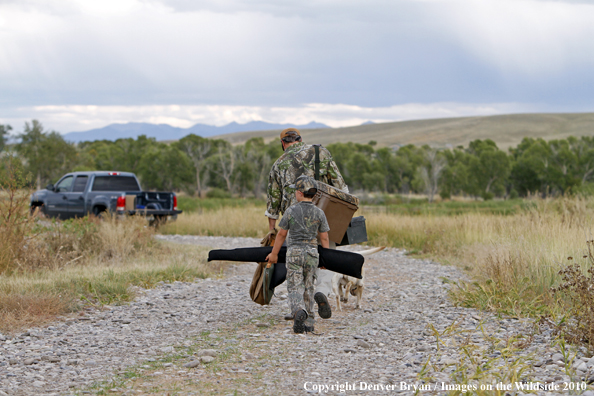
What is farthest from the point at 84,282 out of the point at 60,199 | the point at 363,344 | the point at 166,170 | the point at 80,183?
the point at 166,170

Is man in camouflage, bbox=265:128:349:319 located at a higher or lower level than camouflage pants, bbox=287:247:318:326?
higher

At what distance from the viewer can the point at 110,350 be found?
5.04 m

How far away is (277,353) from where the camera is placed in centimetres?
486

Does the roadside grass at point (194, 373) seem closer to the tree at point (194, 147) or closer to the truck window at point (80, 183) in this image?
the truck window at point (80, 183)

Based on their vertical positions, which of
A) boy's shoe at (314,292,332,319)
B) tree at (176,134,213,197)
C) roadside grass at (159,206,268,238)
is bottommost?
roadside grass at (159,206,268,238)

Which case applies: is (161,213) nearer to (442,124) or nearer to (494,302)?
(494,302)

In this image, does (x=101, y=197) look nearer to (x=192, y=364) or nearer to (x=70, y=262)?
(x=70, y=262)

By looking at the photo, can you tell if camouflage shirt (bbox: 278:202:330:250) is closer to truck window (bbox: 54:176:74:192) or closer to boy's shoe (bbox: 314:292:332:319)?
boy's shoe (bbox: 314:292:332:319)

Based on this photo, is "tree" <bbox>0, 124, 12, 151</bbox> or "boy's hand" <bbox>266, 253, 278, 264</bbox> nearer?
"boy's hand" <bbox>266, 253, 278, 264</bbox>

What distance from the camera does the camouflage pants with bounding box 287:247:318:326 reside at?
5.50 metres

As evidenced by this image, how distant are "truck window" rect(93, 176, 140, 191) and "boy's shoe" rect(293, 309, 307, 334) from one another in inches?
461

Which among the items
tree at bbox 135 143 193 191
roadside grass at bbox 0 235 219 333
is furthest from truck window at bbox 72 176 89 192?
tree at bbox 135 143 193 191

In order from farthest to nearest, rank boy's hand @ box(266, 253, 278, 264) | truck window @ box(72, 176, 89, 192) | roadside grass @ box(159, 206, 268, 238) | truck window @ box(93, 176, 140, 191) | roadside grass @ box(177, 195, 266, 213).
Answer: roadside grass @ box(177, 195, 266, 213)
roadside grass @ box(159, 206, 268, 238)
truck window @ box(72, 176, 89, 192)
truck window @ box(93, 176, 140, 191)
boy's hand @ box(266, 253, 278, 264)

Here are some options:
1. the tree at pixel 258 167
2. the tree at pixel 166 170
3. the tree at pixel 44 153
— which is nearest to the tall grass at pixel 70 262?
the tree at pixel 44 153
